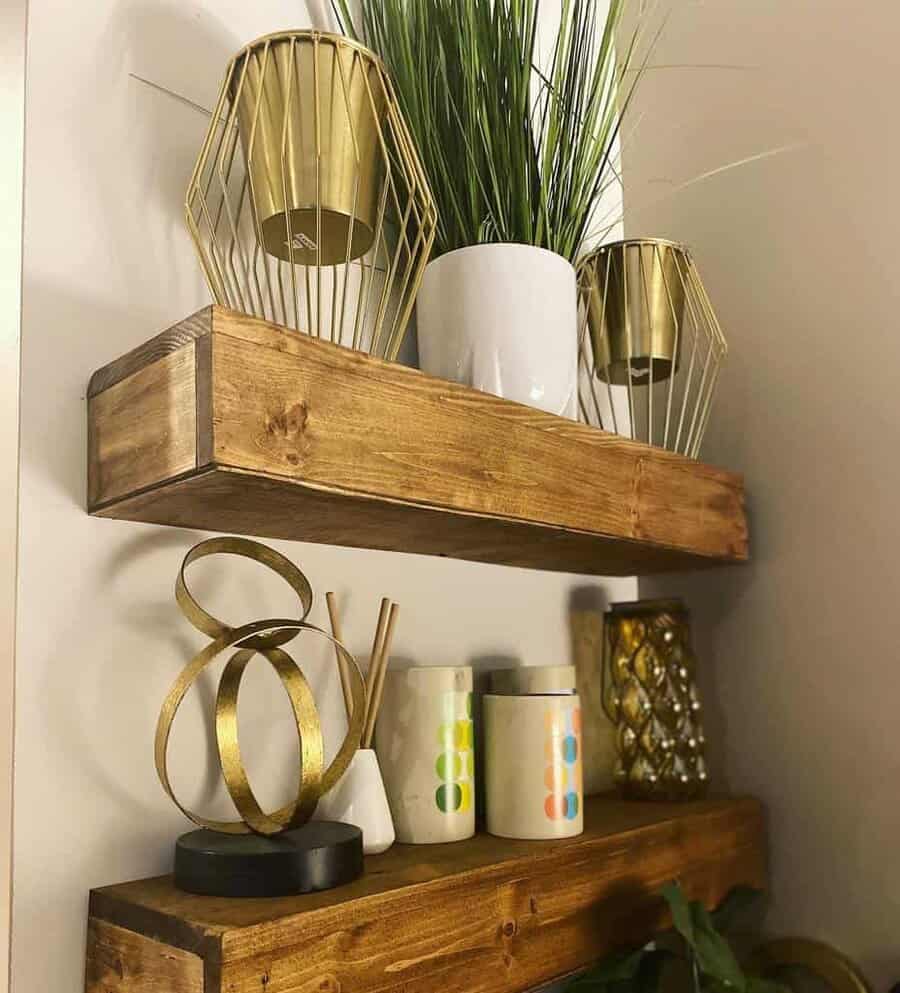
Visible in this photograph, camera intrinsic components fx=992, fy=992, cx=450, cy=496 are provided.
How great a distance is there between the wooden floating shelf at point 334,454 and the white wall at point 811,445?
0.30m

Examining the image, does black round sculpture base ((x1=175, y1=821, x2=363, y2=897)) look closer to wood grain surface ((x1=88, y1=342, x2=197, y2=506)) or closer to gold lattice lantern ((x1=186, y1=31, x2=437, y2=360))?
wood grain surface ((x1=88, y1=342, x2=197, y2=506))

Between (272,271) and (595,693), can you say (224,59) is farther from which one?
(595,693)

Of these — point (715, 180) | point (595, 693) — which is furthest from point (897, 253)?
point (595, 693)

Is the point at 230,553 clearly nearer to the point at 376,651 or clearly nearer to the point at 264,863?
the point at 376,651

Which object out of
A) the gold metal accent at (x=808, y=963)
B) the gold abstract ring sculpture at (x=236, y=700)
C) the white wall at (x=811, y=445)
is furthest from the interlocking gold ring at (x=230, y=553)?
the gold metal accent at (x=808, y=963)

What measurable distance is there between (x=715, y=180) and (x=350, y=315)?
0.64 m

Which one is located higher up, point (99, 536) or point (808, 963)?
point (99, 536)

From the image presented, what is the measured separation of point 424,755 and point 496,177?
58 centimetres

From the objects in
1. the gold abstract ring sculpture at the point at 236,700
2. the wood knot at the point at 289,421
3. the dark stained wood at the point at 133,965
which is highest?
the wood knot at the point at 289,421

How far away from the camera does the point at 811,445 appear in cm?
125

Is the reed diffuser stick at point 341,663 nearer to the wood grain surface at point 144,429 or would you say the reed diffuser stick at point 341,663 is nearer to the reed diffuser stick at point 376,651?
the reed diffuser stick at point 376,651

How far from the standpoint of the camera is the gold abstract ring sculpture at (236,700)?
77 centimetres

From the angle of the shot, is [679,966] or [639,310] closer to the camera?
[679,966]

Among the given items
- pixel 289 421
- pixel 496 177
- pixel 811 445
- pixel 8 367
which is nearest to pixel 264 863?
pixel 289 421
